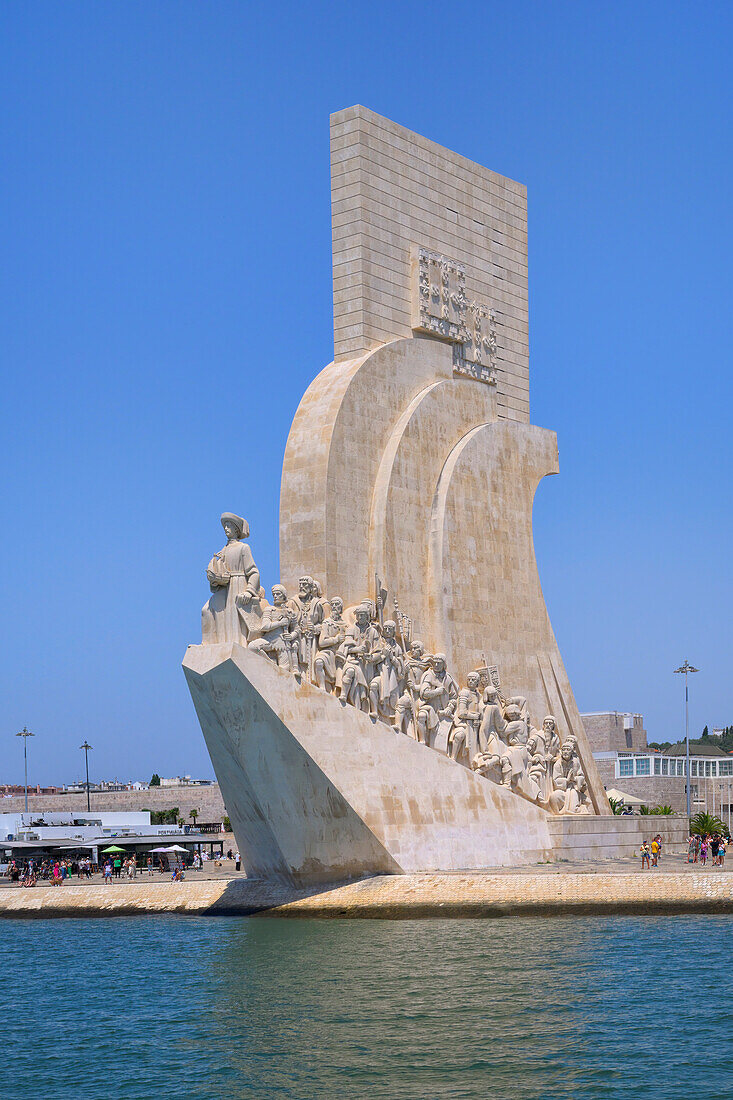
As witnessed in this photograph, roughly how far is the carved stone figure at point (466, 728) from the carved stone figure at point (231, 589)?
380cm

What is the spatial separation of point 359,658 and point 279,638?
4.38 ft

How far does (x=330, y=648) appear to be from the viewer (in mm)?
18047

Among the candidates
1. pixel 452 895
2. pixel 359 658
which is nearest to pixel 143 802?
pixel 359 658

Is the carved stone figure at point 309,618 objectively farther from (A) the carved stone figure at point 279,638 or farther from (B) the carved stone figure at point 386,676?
(B) the carved stone figure at point 386,676

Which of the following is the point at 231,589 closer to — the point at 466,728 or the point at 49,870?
the point at 466,728

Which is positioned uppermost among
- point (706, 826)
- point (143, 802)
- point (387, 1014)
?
point (387, 1014)

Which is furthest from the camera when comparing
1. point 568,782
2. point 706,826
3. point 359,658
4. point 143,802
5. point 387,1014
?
point 143,802

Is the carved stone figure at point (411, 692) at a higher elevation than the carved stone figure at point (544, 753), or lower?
higher

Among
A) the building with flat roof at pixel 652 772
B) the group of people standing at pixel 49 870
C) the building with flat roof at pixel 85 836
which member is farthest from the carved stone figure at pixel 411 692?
the building with flat roof at pixel 652 772

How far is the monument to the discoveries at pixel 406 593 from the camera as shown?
57.4 ft

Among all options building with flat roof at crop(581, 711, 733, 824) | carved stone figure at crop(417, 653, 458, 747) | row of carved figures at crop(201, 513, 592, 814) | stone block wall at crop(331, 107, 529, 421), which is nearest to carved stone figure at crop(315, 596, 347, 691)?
row of carved figures at crop(201, 513, 592, 814)

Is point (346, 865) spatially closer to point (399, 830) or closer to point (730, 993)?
point (399, 830)

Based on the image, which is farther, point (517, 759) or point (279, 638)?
point (517, 759)

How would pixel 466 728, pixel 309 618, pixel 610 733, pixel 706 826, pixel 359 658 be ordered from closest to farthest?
pixel 309 618
pixel 359 658
pixel 466 728
pixel 706 826
pixel 610 733
